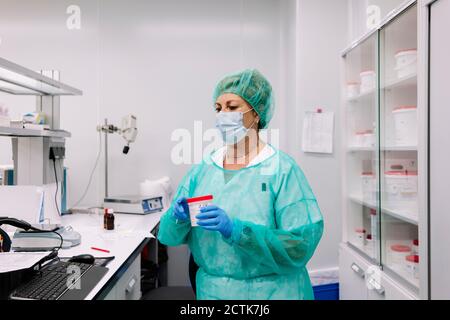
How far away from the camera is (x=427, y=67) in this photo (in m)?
0.86

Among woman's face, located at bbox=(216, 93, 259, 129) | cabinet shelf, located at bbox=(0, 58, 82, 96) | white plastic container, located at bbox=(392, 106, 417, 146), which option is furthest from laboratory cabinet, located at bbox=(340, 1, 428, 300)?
cabinet shelf, located at bbox=(0, 58, 82, 96)

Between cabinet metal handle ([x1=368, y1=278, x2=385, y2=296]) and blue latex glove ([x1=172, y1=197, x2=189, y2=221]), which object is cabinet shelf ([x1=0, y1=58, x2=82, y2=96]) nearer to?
blue latex glove ([x1=172, y1=197, x2=189, y2=221])

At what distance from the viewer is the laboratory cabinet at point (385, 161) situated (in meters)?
1.08

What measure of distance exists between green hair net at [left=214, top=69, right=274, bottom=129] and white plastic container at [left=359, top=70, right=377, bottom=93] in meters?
0.70

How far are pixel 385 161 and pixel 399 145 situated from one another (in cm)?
14

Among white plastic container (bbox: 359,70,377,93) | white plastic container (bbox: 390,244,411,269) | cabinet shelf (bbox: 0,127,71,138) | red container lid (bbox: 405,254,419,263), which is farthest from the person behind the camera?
white plastic container (bbox: 359,70,377,93)

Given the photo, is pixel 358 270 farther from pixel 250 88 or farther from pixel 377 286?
pixel 250 88

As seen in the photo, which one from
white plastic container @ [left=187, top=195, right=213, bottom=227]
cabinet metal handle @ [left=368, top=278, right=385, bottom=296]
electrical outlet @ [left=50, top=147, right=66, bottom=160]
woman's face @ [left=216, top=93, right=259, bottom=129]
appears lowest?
cabinet metal handle @ [left=368, top=278, right=385, bottom=296]

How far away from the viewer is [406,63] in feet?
3.67

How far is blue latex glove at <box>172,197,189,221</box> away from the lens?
0.79 meters

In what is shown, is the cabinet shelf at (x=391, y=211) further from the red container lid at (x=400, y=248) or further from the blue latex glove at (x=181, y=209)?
the blue latex glove at (x=181, y=209)

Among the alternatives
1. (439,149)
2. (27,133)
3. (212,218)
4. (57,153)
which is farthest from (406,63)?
(57,153)

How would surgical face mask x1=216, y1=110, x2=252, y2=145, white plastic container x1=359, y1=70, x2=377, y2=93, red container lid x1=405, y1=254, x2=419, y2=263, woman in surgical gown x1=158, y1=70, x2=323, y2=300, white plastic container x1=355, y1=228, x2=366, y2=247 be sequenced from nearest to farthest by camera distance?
woman in surgical gown x1=158, y1=70, x2=323, y2=300 < surgical face mask x1=216, y1=110, x2=252, y2=145 < red container lid x1=405, y1=254, x2=419, y2=263 < white plastic container x1=359, y1=70, x2=377, y2=93 < white plastic container x1=355, y1=228, x2=366, y2=247
